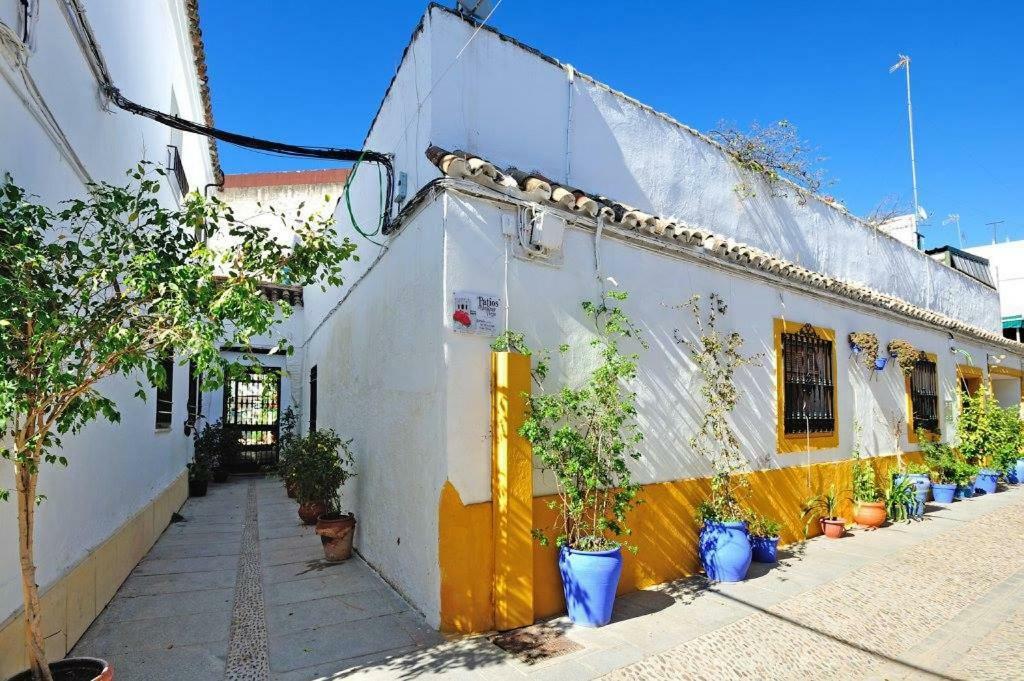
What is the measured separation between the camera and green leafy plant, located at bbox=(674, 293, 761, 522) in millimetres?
5980

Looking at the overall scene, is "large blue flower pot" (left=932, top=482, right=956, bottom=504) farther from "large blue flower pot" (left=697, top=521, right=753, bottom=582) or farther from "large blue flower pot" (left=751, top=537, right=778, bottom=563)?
"large blue flower pot" (left=697, top=521, right=753, bottom=582)

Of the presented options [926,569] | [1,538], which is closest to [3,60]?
[1,538]

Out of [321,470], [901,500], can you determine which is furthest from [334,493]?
[901,500]

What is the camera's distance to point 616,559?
174 inches

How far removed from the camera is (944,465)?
10.4m

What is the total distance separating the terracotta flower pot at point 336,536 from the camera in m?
6.43

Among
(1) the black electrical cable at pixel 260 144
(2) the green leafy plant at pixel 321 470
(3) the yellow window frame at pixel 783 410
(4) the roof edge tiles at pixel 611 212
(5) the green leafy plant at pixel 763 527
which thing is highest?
(1) the black electrical cable at pixel 260 144

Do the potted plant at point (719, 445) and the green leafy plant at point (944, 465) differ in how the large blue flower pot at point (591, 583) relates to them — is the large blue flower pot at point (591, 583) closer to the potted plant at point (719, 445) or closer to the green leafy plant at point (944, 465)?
the potted plant at point (719, 445)

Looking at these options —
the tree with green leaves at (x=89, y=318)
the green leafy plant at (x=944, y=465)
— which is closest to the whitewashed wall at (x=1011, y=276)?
the green leafy plant at (x=944, y=465)

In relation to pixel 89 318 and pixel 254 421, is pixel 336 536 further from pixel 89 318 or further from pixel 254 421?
pixel 254 421

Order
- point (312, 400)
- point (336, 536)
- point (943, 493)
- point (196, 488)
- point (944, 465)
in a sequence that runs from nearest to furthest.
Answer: point (336, 536), point (943, 493), point (944, 465), point (196, 488), point (312, 400)

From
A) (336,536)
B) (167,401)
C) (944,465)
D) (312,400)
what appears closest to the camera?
(336,536)

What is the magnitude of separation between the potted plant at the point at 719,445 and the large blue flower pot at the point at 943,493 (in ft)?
20.5

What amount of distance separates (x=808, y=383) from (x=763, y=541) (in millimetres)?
2586
